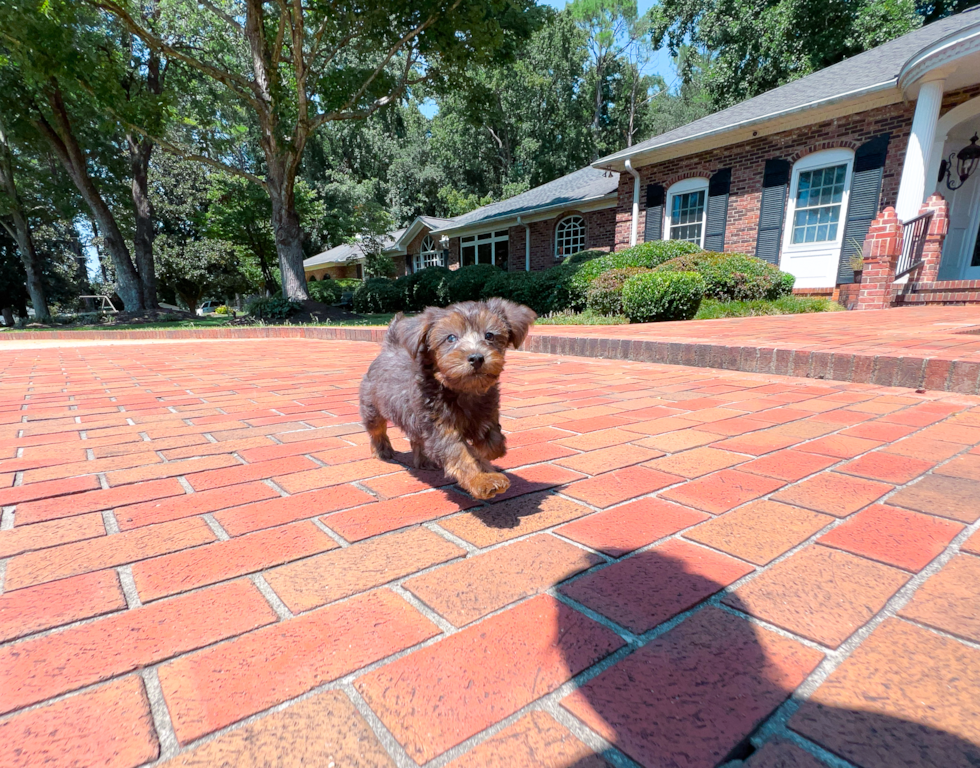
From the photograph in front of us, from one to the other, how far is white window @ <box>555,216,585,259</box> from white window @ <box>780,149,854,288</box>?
8.74m

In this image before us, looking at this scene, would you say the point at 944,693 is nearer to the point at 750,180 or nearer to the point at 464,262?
the point at 750,180

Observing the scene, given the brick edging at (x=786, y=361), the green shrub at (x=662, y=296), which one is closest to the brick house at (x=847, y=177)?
the green shrub at (x=662, y=296)

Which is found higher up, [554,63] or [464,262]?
[554,63]

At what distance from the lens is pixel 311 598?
4.64ft

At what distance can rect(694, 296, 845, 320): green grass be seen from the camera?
32.1ft

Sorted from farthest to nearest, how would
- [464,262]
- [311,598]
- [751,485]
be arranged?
[464,262]
[751,485]
[311,598]

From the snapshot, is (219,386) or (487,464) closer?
(487,464)

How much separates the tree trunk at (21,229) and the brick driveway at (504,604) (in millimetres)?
27609

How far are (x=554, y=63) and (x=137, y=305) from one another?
103 feet

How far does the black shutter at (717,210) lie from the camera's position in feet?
44.8

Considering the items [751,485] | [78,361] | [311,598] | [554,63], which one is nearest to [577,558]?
[311,598]

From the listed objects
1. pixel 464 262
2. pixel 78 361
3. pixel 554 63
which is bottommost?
pixel 78 361

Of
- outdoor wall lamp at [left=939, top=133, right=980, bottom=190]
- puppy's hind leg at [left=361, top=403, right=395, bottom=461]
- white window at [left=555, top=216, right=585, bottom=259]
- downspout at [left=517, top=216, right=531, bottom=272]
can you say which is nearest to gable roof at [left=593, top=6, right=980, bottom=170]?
outdoor wall lamp at [left=939, top=133, right=980, bottom=190]

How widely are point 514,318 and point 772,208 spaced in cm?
1359
